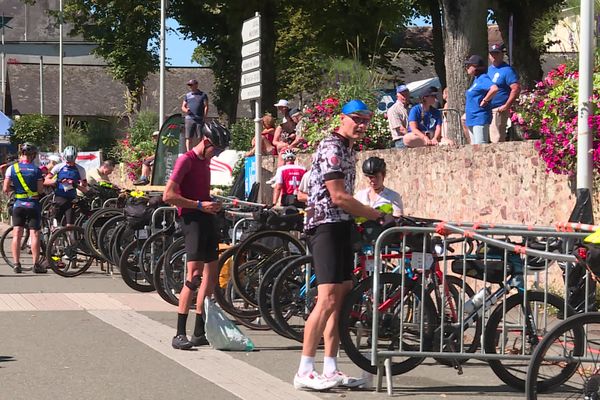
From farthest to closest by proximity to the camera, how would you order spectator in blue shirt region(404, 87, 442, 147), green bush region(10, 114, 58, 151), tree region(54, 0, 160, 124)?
green bush region(10, 114, 58, 151) → tree region(54, 0, 160, 124) → spectator in blue shirt region(404, 87, 442, 147)

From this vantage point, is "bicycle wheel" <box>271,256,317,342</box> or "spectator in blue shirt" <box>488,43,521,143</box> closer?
"bicycle wheel" <box>271,256,317,342</box>

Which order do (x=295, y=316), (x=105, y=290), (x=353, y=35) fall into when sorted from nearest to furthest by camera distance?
1. (x=295, y=316)
2. (x=105, y=290)
3. (x=353, y=35)

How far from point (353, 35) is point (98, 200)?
73.4ft

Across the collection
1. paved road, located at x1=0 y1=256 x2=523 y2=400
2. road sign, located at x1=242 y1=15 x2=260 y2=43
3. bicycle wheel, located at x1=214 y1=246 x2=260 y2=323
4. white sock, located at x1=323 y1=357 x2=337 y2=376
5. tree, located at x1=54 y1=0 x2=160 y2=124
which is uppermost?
tree, located at x1=54 y1=0 x2=160 y2=124

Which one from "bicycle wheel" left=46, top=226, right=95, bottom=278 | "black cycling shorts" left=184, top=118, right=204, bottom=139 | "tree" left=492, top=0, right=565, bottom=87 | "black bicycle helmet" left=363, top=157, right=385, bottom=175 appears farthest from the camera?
"tree" left=492, top=0, right=565, bottom=87

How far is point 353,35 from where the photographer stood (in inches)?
1623

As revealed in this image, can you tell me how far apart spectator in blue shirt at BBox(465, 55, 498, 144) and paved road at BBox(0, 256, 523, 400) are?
4.48m

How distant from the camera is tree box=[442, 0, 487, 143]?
18.6 meters

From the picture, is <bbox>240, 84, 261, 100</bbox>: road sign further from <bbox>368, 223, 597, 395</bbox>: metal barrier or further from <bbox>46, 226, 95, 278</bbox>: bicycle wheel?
<bbox>368, 223, 597, 395</bbox>: metal barrier

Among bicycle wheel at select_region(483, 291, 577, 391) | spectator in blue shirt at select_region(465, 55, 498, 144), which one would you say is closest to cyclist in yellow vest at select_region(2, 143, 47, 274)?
spectator in blue shirt at select_region(465, 55, 498, 144)

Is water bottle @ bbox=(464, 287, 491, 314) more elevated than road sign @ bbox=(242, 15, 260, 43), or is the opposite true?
road sign @ bbox=(242, 15, 260, 43)

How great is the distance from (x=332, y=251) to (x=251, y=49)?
825 centimetres

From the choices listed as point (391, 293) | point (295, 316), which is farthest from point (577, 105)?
point (391, 293)

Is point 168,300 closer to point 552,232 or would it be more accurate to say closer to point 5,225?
point 552,232
